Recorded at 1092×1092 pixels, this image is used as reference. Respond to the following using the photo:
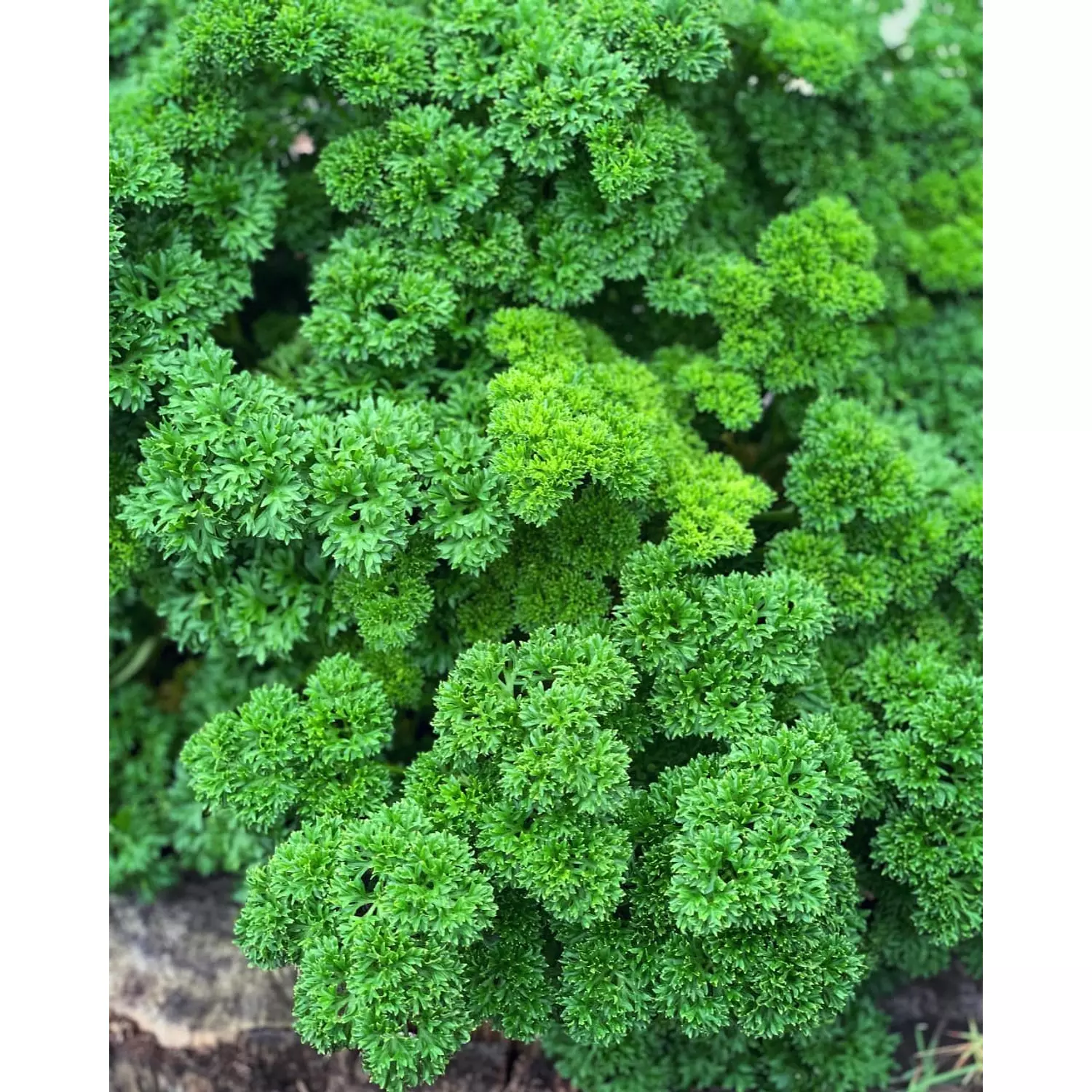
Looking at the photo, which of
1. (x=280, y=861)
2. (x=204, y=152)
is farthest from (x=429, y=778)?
(x=204, y=152)

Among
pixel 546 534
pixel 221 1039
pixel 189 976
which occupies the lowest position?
pixel 221 1039

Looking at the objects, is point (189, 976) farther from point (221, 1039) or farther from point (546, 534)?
point (546, 534)

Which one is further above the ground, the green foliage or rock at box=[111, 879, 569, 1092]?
the green foliage

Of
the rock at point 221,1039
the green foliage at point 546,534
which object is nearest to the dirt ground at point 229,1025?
the rock at point 221,1039

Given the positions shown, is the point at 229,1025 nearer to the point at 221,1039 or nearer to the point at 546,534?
the point at 221,1039

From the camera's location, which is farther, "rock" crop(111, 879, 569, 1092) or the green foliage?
"rock" crop(111, 879, 569, 1092)

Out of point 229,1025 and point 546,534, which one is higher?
point 546,534

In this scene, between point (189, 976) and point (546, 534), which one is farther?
point (189, 976)

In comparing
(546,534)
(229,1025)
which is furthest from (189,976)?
(546,534)

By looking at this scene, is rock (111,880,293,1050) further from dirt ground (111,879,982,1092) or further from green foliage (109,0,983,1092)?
green foliage (109,0,983,1092)

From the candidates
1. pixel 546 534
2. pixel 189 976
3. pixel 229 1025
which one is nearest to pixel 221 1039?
pixel 229 1025

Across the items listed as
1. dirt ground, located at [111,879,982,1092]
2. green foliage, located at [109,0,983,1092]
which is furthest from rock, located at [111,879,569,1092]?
green foliage, located at [109,0,983,1092]
